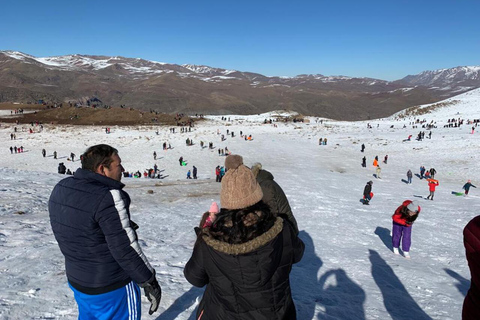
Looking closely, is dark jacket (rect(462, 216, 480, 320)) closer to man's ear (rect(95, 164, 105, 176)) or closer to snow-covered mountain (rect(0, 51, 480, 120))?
man's ear (rect(95, 164, 105, 176))

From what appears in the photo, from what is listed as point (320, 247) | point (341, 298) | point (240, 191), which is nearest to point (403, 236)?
point (320, 247)

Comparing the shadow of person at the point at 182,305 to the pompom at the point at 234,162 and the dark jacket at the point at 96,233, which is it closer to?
the dark jacket at the point at 96,233

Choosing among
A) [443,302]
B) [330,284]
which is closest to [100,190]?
[330,284]

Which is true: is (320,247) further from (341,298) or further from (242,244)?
(242,244)

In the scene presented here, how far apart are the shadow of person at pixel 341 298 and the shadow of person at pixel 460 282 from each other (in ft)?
6.67

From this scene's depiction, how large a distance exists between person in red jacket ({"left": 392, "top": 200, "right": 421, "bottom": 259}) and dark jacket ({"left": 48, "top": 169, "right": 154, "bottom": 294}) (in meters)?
6.32

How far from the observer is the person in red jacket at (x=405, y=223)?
21.9 feet

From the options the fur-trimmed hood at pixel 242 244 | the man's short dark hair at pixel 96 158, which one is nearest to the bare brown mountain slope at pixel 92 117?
the man's short dark hair at pixel 96 158

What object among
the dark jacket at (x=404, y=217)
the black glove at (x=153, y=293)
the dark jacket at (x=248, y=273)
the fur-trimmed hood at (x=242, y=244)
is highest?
the fur-trimmed hood at (x=242, y=244)

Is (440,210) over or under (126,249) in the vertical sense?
under

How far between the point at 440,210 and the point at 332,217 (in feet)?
19.1

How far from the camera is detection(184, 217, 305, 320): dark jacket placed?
1.83 meters

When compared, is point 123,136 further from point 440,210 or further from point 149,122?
point 440,210

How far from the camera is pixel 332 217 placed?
10.8 meters
